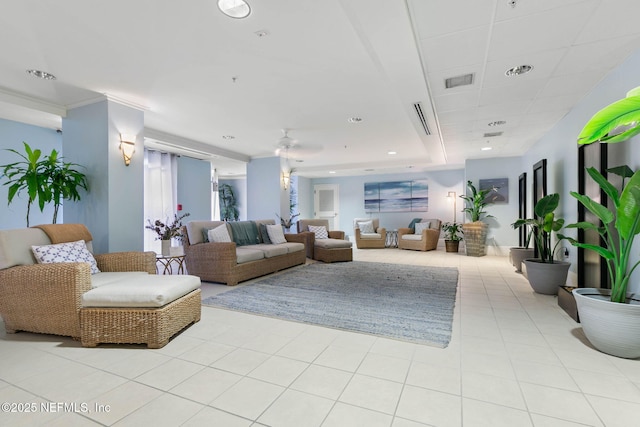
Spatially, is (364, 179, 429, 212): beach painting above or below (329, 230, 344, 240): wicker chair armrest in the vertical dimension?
above

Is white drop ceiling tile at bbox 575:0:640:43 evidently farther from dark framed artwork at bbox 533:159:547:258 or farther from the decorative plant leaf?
dark framed artwork at bbox 533:159:547:258

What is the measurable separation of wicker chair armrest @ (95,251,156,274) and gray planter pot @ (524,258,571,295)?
14.9 ft

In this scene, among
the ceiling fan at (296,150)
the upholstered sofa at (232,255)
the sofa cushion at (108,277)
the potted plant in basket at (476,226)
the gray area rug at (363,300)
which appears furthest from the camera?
the potted plant in basket at (476,226)

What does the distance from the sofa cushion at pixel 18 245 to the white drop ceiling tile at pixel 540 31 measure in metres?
4.24

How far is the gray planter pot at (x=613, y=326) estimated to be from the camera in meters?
1.95

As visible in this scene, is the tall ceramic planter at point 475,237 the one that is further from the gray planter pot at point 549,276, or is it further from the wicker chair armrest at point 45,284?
the wicker chair armrest at point 45,284

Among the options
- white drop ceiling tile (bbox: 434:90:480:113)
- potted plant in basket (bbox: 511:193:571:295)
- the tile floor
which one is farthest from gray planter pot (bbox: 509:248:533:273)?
white drop ceiling tile (bbox: 434:90:480:113)

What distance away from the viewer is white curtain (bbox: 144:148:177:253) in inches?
250

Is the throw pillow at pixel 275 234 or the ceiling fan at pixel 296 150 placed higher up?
the ceiling fan at pixel 296 150

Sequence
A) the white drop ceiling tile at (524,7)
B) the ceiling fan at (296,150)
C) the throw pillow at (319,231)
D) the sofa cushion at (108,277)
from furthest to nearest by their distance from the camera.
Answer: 1. the throw pillow at (319,231)
2. the ceiling fan at (296,150)
3. the sofa cushion at (108,277)
4. the white drop ceiling tile at (524,7)

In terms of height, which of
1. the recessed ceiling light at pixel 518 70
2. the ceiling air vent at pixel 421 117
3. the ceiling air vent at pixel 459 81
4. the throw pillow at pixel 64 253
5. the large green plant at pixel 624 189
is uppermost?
the ceiling air vent at pixel 459 81

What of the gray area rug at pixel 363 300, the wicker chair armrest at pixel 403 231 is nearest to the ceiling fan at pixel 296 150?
the gray area rug at pixel 363 300

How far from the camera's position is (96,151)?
3654 mm

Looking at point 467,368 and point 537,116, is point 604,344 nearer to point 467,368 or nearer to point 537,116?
point 467,368
